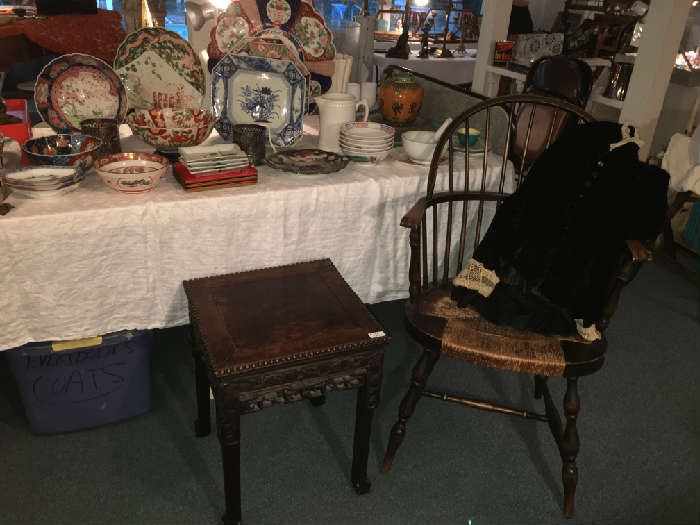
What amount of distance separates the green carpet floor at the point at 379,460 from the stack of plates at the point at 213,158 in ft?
2.60

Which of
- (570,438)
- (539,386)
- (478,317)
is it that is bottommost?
(539,386)

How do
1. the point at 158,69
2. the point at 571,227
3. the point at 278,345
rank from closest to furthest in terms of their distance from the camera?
the point at 278,345, the point at 571,227, the point at 158,69

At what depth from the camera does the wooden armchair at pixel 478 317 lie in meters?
1.41

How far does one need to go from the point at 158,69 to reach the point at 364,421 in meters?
1.27

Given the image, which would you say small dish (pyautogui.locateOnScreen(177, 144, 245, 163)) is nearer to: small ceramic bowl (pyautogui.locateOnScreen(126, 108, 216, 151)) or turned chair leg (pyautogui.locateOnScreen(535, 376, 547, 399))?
small ceramic bowl (pyautogui.locateOnScreen(126, 108, 216, 151))

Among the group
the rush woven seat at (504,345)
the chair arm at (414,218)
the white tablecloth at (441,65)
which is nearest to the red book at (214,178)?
the chair arm at (414,218)

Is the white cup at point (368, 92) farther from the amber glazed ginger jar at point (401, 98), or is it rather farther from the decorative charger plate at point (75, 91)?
the decorative charger plate at point (75, 91)

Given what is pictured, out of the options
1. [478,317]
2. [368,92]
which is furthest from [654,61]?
[478,317]

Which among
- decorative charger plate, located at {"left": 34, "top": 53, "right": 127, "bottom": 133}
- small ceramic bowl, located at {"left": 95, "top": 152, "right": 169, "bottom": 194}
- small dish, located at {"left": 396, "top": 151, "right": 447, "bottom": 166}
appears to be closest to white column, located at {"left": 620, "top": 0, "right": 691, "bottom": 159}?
small dish, located at {"left": 396, "top": 151, "right": 447, "bottom": 166}

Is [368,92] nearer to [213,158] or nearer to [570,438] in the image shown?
[213,158]

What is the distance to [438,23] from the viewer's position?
5.25 metres

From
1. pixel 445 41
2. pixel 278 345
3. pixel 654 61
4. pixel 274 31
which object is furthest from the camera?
pixel 445 41

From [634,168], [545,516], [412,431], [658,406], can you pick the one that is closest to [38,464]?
[412,431]

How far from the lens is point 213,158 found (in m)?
1.58
